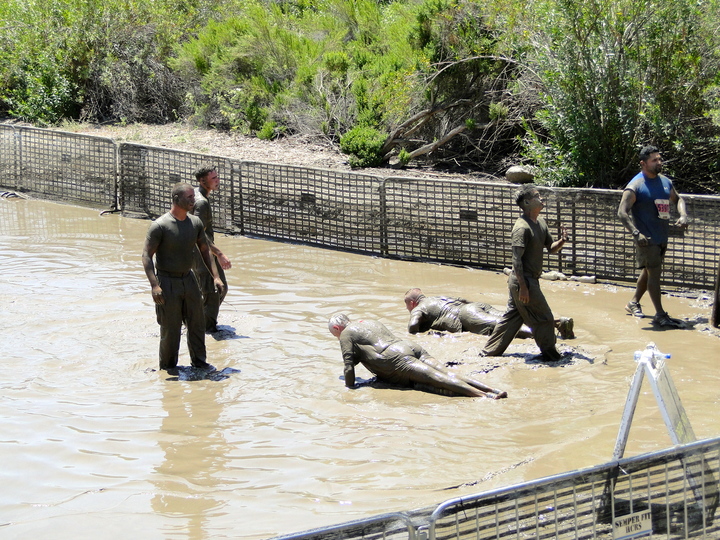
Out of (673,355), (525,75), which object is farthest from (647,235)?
(525,75)

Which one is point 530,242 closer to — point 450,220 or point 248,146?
point 450,220

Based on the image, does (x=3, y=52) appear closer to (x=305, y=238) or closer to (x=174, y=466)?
(x=305, y=238)

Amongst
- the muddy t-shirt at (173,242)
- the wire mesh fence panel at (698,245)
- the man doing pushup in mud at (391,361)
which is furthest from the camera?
the wire mesh fence panel at (698,245)

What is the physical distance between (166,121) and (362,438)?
1986cm

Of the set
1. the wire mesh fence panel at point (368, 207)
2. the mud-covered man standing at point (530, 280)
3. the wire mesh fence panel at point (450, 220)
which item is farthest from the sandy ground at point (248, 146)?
the mud-covered man standing at point (530, 280)

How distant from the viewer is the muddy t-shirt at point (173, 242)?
827 centimetres

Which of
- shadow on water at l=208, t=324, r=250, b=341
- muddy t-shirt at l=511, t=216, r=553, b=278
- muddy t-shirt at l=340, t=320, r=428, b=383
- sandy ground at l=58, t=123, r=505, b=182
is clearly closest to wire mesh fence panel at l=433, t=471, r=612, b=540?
muddy t-shirt at l=340, t=320, r=428, b=383

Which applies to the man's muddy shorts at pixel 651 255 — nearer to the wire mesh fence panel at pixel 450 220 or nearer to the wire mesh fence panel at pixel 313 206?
the wire mesh fence panel at pixel 450 220

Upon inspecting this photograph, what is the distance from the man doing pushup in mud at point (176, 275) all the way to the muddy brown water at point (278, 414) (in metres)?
0.46

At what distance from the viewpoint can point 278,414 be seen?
724 cm

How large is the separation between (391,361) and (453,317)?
2.01 m

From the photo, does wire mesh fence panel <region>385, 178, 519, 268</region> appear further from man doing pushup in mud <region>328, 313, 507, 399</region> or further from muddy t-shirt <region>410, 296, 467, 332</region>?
man doing pushup in mud <region>328, 313, 507, 399</region>

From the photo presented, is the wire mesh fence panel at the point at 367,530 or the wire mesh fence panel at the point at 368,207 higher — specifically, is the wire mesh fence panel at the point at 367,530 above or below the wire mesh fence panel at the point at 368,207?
below

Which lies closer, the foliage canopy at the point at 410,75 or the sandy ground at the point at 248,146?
the foliage canopy at the point at 410,75
